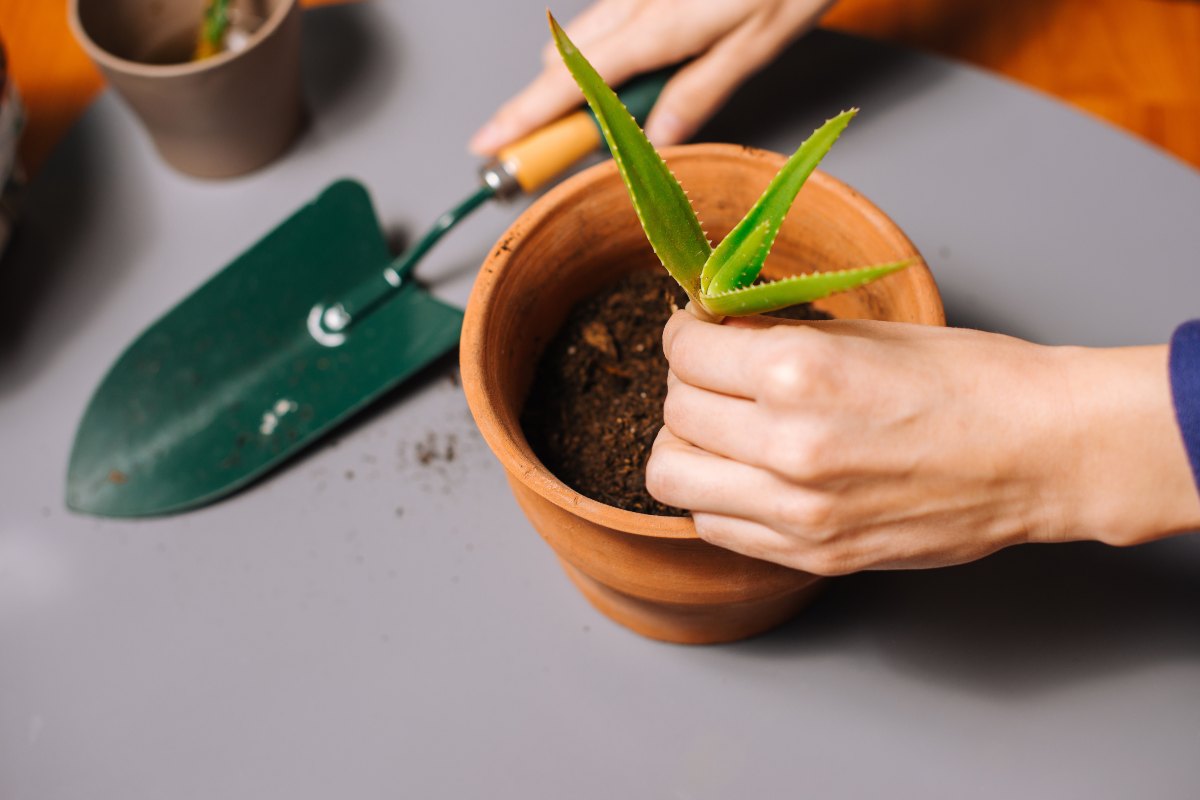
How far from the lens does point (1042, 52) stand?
1.06m

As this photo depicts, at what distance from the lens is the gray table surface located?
Result: 670 mm

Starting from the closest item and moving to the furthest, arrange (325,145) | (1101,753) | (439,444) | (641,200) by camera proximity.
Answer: (641,200) → (1101,753) → (439,444) → (325,145)

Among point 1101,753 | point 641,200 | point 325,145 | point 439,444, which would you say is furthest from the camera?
point 325,145

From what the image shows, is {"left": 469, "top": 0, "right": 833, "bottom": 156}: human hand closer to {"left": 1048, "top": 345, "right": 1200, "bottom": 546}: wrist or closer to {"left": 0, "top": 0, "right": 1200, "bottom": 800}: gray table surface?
{"left": 0, "top": 0, "right": 1200, "bottom": 800}: gray table surface

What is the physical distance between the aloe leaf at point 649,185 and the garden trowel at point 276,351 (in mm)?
337

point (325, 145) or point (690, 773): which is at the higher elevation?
point (325, 145)

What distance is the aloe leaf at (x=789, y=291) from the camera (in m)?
0.41

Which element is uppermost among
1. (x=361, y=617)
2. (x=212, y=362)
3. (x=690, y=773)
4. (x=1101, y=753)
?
(x=212, y=362)

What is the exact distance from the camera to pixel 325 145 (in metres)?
0.96

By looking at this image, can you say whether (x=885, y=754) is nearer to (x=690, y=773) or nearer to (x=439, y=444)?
(x=690, y=773)

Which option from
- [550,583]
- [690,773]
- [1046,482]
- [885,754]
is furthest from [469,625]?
[1046,482]

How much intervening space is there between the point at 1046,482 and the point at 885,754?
0.26 meters

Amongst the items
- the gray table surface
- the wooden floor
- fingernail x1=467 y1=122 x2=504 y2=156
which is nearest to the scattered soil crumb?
the gray table surface

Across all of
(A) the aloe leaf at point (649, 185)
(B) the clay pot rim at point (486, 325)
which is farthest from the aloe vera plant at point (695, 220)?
(B) the clay pot rim at point (486, 325)
